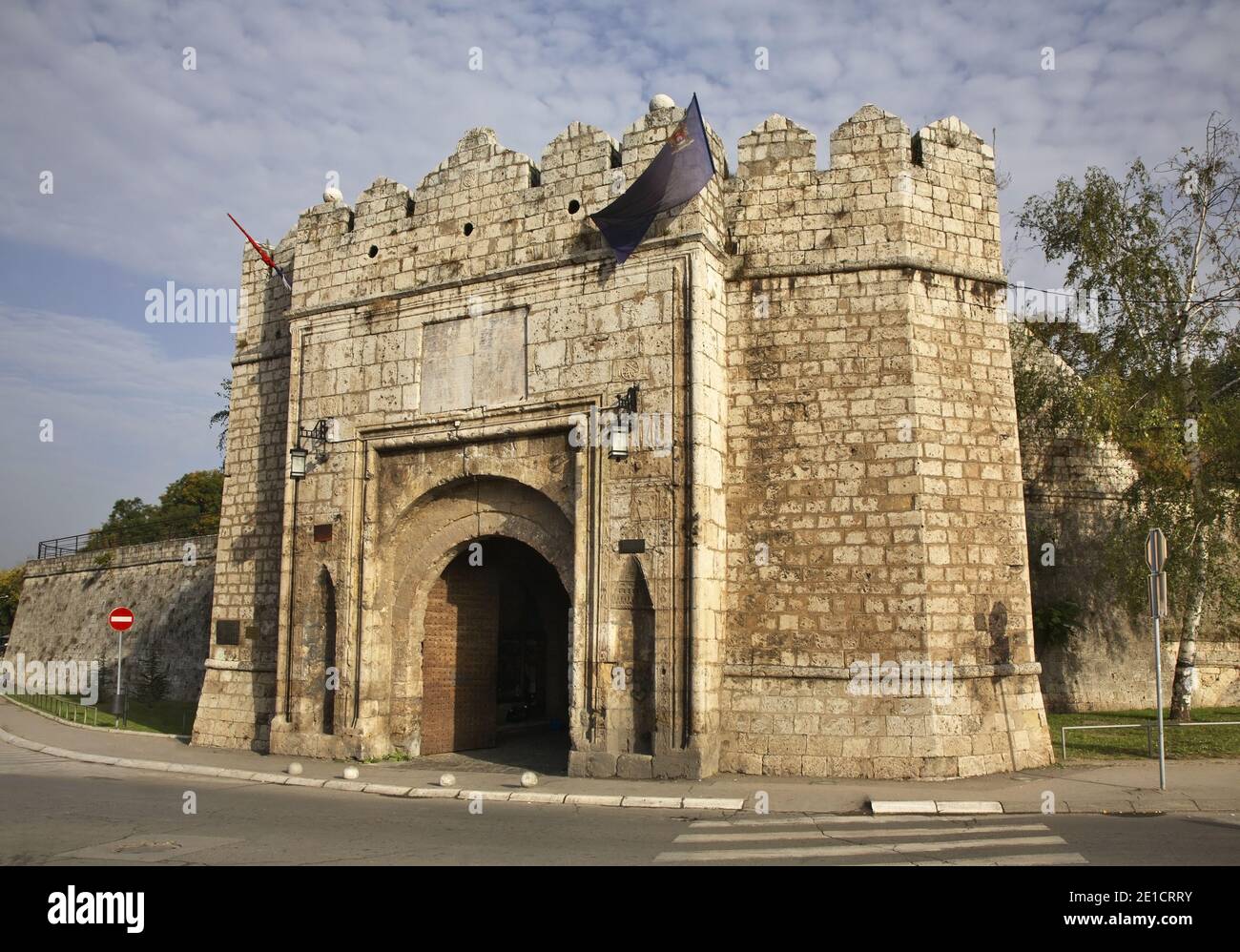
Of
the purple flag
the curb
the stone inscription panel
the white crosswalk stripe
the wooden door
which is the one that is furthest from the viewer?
the wooden door

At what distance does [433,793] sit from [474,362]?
574cm

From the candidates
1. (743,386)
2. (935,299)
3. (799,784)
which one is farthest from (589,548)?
(935,299)

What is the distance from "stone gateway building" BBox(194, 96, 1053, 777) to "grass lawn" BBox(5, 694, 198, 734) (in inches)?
251

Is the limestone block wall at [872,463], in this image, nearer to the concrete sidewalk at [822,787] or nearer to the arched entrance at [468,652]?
the concrete sidewalk at [822,787]

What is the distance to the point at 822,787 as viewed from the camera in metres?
10.7

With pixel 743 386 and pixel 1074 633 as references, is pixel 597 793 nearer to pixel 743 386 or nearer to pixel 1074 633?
pixel 743 386

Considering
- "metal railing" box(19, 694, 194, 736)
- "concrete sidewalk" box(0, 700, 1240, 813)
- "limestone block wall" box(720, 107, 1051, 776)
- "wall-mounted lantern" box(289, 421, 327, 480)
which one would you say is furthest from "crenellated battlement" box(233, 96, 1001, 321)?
"metal railing" box(19, 694, 194, 736)

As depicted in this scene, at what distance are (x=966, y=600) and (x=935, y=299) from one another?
12.4ft

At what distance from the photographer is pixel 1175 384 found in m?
15.8

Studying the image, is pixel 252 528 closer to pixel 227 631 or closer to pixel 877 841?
pixel 227 631

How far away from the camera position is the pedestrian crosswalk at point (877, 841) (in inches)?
285

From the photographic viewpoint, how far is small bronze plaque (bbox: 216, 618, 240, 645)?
16359 mm

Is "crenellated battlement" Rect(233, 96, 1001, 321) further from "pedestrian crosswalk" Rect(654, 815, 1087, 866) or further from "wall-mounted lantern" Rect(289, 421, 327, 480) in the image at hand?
"pedestrian crosswalk" Rect(654, 815, 1087, 866)

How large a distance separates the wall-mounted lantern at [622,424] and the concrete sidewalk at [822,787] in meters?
3.92
